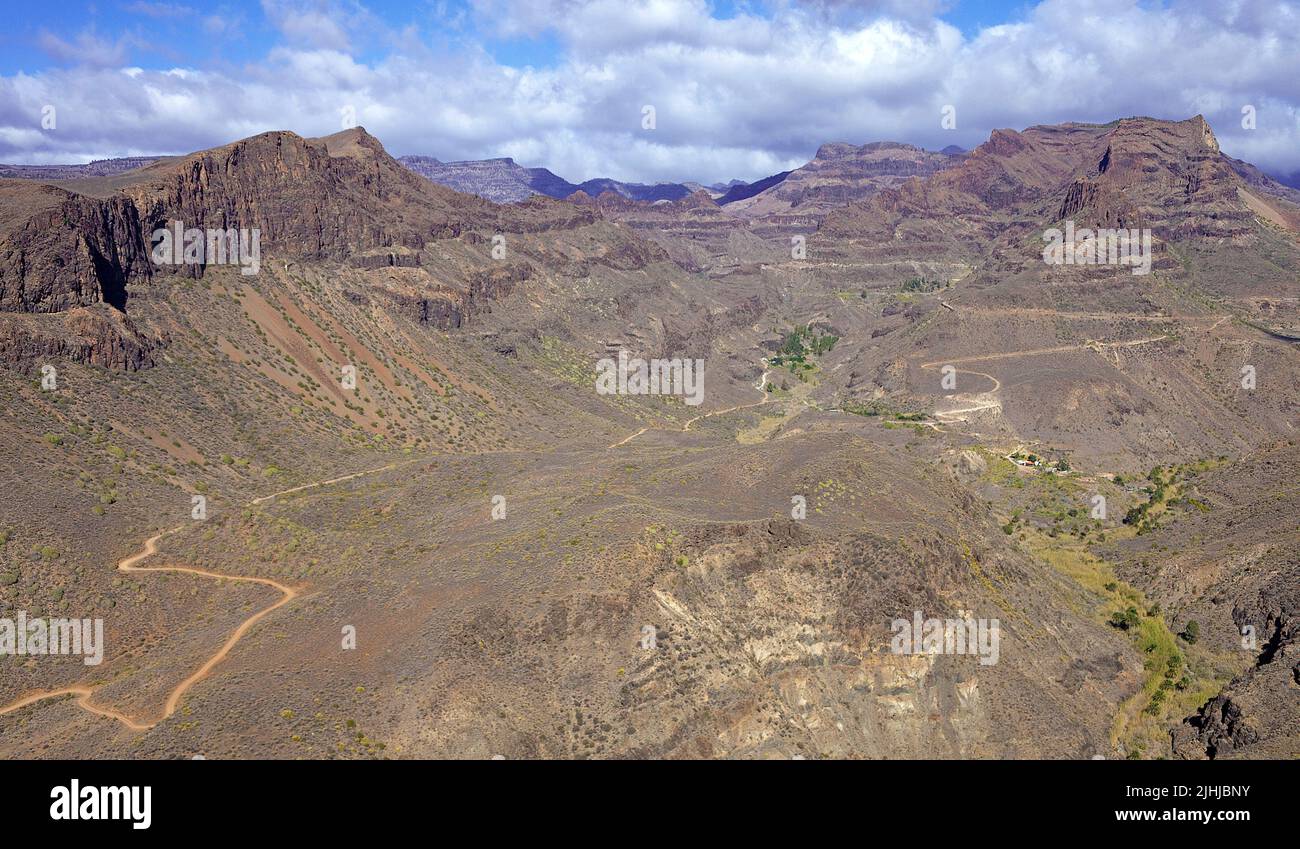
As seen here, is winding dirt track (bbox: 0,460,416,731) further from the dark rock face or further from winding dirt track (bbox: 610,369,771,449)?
winding dirt track (bbox: 610,369,771,449)

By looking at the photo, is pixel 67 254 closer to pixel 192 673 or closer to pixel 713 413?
→ pixel 192 673

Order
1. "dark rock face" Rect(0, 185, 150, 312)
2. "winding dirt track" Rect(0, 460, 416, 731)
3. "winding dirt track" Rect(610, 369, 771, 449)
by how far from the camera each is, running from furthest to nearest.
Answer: "winding dirt track" Rect(610, 369, 771, 449), "dark rock face" Rect(0, 185, 150, 312), "winding dirt track" Rect(0, 460, 416, 731)

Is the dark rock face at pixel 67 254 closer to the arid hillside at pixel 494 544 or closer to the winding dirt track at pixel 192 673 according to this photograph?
the arid hillside at pixel 494 544

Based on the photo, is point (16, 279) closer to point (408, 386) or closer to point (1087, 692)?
point (408, 386)

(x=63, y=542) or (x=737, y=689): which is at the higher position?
(x=63, y=542)

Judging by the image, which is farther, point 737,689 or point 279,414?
point 279,414

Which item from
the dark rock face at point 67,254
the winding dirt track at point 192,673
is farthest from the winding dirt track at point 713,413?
the dark rock face at point 67,254

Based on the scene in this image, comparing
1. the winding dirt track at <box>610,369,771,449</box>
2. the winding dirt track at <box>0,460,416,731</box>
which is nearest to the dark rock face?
the winding dirt track at <box>0,460,416,731</box>

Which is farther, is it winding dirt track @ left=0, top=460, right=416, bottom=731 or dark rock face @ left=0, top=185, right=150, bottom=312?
dark rock face @ left=0, top=185, right=150, bottom=312

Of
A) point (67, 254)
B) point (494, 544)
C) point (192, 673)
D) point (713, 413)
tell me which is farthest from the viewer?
point (713, 413)

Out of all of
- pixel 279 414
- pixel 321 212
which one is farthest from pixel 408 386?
pixel 321 212

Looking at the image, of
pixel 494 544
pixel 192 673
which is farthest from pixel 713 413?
pixel 192 673
